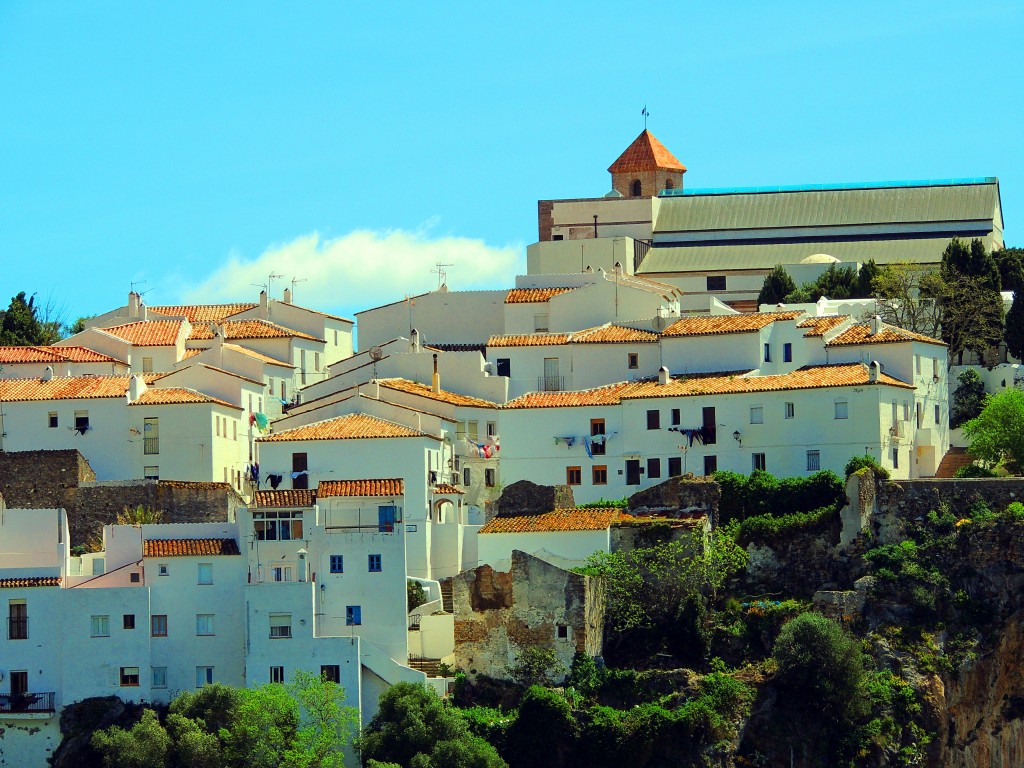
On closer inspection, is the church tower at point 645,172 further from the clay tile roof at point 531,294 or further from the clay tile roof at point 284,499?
the clay tile roof at point 284,499

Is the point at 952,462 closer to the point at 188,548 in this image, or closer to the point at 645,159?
the point at 188,548

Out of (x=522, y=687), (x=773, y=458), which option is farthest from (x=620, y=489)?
(x=522, y=687)

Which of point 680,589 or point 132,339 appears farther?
point 132,339

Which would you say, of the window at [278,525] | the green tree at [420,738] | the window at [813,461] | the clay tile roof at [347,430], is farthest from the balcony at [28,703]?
the window at [813,461]

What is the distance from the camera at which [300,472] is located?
78.9 metres

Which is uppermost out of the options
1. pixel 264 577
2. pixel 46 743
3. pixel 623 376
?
pixel 623 376

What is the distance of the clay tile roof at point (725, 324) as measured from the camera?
3300 inches

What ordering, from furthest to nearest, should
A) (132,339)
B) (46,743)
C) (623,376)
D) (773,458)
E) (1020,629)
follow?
(132,339) < (623,376) < (773,458) < (1020,629) < (46,743)

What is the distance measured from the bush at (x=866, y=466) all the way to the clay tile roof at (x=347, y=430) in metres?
13.3

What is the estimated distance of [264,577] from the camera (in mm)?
70625

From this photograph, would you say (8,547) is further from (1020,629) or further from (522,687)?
(1020,629)

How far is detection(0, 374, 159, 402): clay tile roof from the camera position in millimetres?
81625

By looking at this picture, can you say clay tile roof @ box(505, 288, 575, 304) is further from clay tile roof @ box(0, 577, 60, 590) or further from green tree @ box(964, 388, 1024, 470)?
clay tile roof @ box(0, 577, 60, 590)

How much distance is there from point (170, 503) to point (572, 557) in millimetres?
13251
